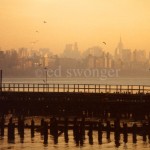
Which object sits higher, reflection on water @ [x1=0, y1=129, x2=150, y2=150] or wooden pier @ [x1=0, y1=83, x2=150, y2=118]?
wooden pier @ [x1=0, y1=83, x2=150, y2=118]

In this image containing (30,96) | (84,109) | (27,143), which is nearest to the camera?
(27,143)

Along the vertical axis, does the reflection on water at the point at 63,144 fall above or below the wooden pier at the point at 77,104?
below

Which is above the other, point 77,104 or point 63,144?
point 77,104

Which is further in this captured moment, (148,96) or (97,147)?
(148,96)

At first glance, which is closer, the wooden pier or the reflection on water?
the reflection on water

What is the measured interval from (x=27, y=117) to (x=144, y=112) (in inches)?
632

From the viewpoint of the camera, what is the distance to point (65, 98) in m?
83.1

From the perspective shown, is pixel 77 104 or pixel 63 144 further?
pixel 77 104

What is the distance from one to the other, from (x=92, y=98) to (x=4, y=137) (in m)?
20.2

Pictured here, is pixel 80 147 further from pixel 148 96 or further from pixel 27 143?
pixel 148 96

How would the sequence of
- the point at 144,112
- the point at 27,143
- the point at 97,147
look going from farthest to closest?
1. the point at 144,112
2. the point at 27,143
3. the point at 97,147

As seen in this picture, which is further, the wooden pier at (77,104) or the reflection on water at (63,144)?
the wooden pier at (77,104)

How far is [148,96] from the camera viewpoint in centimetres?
7794

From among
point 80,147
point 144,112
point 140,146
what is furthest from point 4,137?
point 144,112
